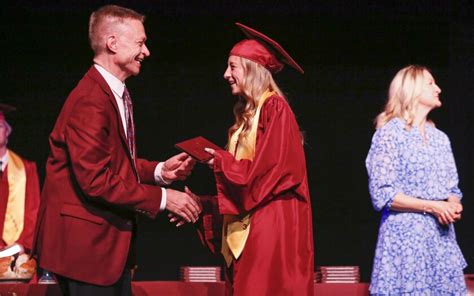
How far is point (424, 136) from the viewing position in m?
3.99

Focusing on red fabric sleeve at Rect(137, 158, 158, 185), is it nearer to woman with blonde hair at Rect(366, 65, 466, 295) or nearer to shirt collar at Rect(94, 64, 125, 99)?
shirt collar at Rect(94, 64, 125, 99)

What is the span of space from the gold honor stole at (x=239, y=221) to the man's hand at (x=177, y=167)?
20 cm

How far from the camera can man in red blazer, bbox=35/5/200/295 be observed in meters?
3.05

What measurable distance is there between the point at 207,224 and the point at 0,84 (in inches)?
118

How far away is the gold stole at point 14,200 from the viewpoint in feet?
18.5

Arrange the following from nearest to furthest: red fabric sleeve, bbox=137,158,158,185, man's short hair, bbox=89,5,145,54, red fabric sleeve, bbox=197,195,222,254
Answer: man's short hair, bbox=89,5,145,54 < red fabric sleeve, bbox=137,158,158,185 < red fabric sleeve, bbox=197,195,222,254

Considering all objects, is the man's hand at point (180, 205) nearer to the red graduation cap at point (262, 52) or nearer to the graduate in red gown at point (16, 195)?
the red graduation cap at point (262, 52)

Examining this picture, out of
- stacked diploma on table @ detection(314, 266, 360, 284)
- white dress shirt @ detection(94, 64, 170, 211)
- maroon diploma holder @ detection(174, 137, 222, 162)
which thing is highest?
white dress shirt @ detection(94, 64, 170, 211)

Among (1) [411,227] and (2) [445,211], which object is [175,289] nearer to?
(1) [411,227]

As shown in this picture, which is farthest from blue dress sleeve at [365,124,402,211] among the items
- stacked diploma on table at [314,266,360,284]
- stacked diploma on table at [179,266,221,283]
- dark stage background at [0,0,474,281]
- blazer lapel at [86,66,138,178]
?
dark stage background at [0,0,474,281]

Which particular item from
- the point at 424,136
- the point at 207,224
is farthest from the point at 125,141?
the point at 424,136

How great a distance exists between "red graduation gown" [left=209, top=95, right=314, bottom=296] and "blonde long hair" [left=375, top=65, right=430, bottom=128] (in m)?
0.62

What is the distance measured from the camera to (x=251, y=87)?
3.83 meters

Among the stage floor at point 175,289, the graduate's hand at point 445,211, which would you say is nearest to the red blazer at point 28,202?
the stage floor at point 175,289
